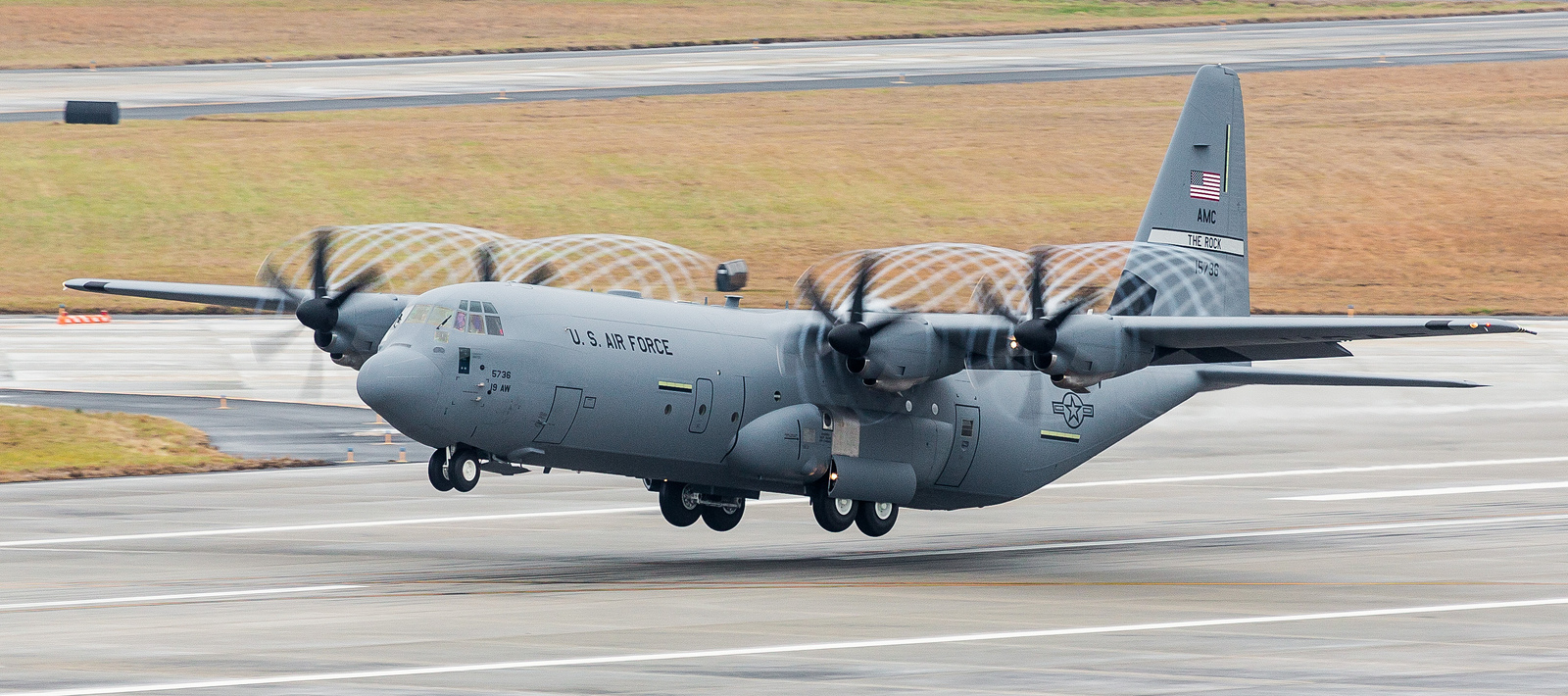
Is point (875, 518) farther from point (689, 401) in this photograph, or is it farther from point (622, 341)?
point (622, 341)

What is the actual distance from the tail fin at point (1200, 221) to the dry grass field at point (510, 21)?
68.3 meters

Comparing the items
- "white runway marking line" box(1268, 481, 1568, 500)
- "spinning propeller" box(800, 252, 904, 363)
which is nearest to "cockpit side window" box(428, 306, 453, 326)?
"spinning propeller" box(800, 252, 904, 363)

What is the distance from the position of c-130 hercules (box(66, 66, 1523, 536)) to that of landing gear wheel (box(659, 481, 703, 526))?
0.12 feet

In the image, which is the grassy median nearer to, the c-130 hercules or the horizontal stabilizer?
the c-130 hercules

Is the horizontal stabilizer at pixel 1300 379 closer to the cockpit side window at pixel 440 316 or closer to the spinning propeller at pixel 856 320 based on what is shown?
the spinning propeller at pixel 856 320

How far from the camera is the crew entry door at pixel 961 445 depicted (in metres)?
30.6

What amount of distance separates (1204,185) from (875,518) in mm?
9447

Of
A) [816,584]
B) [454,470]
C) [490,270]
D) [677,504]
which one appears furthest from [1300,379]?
[454,470]

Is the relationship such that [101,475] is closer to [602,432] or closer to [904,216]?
[602,432]

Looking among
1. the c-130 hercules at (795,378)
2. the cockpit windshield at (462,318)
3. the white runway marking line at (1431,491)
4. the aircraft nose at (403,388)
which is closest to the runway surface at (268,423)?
the c-130 hercules at (795,378)

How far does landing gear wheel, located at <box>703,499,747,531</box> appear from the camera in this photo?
101 feet

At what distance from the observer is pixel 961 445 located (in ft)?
101

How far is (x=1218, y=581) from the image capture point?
1076 inches

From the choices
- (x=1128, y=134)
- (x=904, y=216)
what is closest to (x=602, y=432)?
(x=904, y=216)
